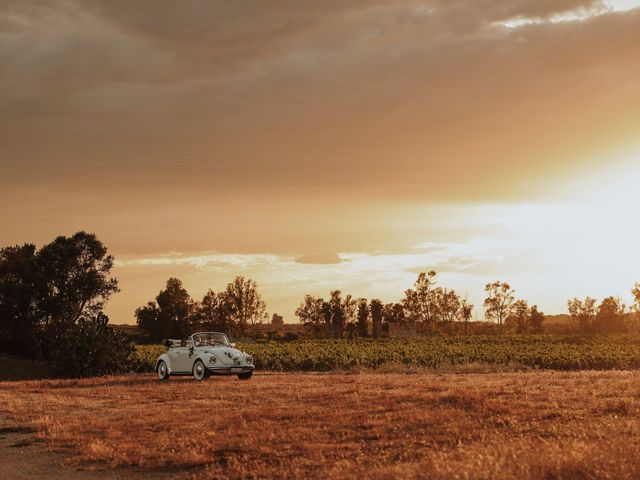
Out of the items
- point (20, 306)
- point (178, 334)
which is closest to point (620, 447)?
point (20, 306)

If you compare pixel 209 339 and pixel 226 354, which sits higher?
pixel 209 339

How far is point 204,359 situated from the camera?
1089 inches

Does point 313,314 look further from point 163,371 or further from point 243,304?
point 163,371

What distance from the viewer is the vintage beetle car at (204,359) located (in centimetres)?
2744

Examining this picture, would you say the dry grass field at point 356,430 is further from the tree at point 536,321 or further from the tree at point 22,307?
the tree at point 536,321

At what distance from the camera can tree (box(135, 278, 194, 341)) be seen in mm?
89812

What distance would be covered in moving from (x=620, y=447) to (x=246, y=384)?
16093 millimetres

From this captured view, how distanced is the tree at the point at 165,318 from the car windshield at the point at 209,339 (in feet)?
203

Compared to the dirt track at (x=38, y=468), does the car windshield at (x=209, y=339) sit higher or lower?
higher

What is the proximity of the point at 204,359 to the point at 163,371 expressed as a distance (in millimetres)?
2936

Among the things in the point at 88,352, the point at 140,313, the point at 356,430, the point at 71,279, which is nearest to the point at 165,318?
the point at 140,313

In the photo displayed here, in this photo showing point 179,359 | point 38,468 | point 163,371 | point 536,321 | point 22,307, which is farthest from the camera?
point 536,321

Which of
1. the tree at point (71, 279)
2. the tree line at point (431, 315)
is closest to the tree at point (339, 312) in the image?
the tree line at point (431, 315)

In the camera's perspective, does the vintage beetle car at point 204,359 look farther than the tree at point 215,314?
No
